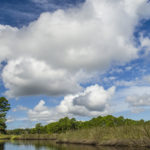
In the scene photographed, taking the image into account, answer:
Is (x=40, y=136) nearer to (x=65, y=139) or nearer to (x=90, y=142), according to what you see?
(x=65, y=139)

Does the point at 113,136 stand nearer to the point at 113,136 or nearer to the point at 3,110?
the point at 113,136

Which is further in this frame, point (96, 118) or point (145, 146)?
point (96, 118)

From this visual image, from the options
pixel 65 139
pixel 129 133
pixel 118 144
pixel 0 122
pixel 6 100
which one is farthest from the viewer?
pixel 65 139

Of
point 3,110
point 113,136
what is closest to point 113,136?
point 113,136

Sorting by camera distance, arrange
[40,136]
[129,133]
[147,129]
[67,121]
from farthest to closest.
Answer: [67,121], [40,136], [129,133], [147,129]

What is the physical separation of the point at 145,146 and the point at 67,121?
8366cm

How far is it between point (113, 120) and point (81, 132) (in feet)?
152

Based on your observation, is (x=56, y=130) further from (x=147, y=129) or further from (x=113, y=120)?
(x=147, y=129)

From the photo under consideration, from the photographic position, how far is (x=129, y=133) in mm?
34188

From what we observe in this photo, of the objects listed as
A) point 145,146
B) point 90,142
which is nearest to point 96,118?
point 90,142

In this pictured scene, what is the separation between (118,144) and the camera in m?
36.8

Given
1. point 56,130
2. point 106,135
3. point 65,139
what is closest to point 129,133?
point 106,135

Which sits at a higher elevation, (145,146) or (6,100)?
(6,100)

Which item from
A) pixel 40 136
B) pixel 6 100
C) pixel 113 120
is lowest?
pixel 40 136
